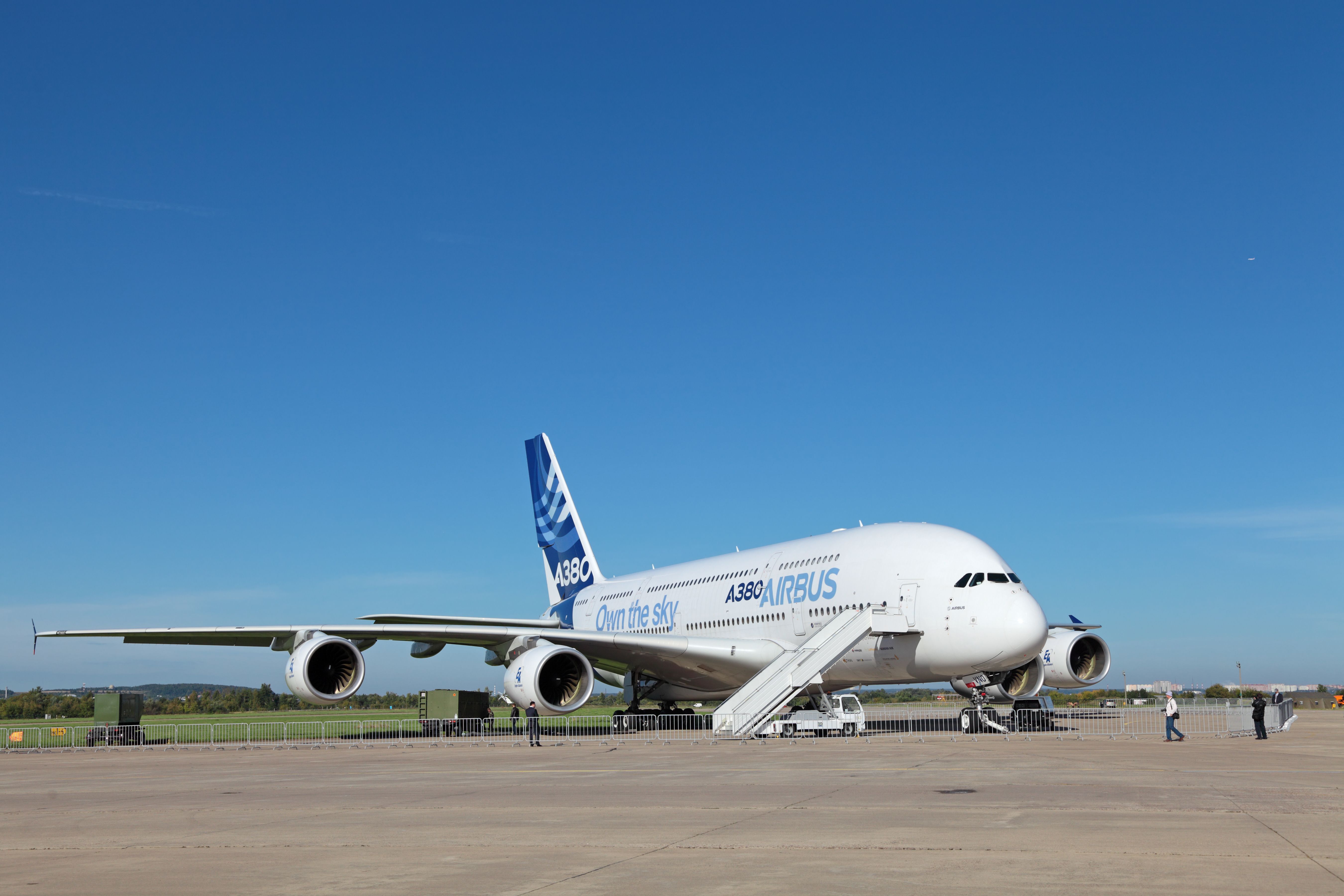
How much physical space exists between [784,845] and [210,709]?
95.0m

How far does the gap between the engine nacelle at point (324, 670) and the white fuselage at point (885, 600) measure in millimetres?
8649

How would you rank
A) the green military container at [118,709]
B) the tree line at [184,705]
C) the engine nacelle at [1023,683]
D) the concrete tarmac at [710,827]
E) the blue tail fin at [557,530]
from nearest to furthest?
the concrete tarmac at [710,827]
the engine nacelle at [1023,683]
the green military container at [118,709]
the blue tail fin at [557,530]
the tree line at [184,705]

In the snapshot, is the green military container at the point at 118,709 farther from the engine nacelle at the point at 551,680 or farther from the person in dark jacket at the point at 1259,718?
the person in dark jacket at the point at 1259,718

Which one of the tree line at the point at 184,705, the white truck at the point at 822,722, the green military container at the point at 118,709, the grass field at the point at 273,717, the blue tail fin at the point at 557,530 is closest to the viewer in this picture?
the white truck at the point at 822,722

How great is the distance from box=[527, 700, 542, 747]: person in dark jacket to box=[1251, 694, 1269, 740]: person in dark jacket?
1522cm

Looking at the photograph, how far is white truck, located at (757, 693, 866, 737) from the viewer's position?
2502 centimetres

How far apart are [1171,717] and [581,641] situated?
45.9 feet

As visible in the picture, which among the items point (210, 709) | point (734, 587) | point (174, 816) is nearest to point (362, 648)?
point (734, 587)

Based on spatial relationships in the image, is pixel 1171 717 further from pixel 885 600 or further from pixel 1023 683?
pixel 885 600

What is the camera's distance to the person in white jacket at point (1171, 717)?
23188mm

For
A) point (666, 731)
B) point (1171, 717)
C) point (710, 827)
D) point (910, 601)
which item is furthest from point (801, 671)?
point (710, 827)

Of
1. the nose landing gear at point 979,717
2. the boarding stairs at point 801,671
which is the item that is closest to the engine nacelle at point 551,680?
the boarding stairs at point 801,671

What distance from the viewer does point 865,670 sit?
84.6ft

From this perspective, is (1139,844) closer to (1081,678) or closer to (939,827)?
(939,827)
